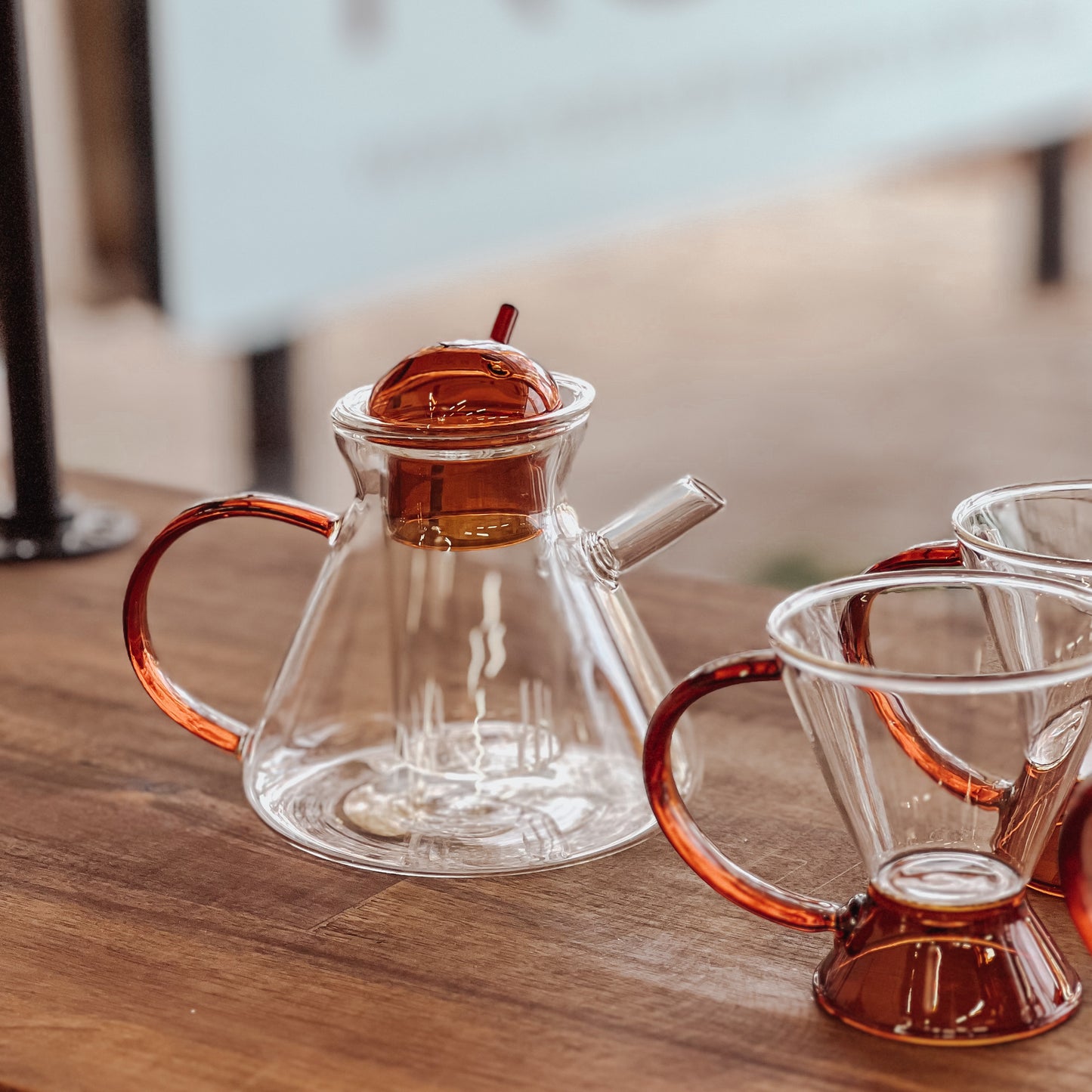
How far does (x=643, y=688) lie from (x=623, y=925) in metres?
0.09

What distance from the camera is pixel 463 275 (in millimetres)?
3254

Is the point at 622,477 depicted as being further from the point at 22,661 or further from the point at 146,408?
the point at 22,661

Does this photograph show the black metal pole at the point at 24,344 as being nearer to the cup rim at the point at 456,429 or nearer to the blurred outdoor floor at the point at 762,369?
the cup rim at the point at 456,429

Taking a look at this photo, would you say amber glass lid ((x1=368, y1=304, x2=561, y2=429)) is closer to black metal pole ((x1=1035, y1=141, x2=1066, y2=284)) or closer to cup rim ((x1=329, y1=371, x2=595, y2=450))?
cup rim ((x1=329, y1=371, x2=595, y2=450))

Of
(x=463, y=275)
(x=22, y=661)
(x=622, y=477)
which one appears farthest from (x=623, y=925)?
(x=463, y=275)

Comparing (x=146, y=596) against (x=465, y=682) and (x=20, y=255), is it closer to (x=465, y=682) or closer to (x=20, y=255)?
(x=465, y=682)

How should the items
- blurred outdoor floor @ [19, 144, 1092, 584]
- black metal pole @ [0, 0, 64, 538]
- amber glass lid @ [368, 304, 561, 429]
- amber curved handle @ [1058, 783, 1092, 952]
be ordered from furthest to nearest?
1. blurred outdoor floor @ [19, 144, 1092, 584]
2. black metal pole @ [0, 0, 64, 538]
3. amber glass lid @ [368, 304, 561, 429]
4. amber curved handle @ [1058, 783, 1092, 952]

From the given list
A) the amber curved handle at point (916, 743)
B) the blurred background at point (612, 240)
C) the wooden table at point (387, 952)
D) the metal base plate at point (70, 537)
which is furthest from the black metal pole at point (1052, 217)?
the amber curved handle at point (916, 743)

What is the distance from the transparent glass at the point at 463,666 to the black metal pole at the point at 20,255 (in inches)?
9.4

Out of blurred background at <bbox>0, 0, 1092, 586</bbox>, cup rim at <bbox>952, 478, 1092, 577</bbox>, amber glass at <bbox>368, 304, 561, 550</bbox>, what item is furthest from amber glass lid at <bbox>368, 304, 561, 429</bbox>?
blurred background at <bbox>0, 0, 1092, 586</bbox>

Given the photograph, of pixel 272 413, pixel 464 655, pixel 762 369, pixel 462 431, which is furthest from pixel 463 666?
pixel 762 369

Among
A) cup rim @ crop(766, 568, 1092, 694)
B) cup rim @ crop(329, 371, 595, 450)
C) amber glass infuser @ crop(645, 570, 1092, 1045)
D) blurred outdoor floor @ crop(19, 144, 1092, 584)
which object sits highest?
cup rim @ crop(329, 371, 595, 450)

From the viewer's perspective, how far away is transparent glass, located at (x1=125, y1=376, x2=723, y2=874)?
0.40 m

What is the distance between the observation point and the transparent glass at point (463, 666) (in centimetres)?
40
